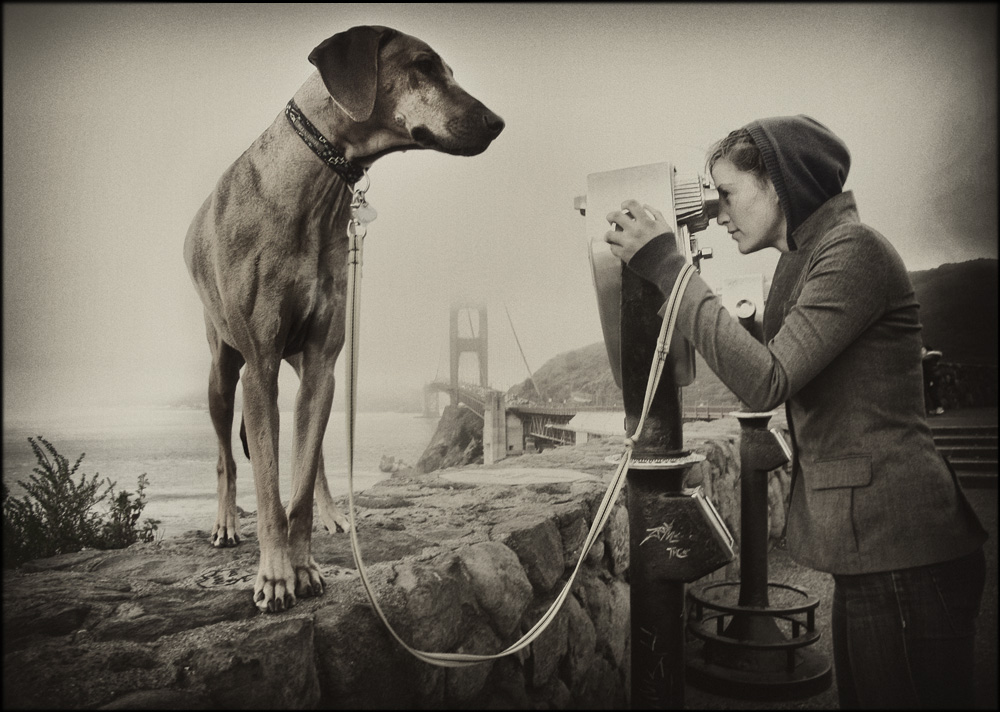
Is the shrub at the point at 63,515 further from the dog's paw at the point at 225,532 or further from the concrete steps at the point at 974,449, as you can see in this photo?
the concrete steps at the point at 974,449

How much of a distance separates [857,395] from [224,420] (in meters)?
1.54

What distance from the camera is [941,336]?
3.86 m

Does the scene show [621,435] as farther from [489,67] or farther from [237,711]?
[237,711]

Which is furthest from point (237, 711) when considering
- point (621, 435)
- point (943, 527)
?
point (621, 435)

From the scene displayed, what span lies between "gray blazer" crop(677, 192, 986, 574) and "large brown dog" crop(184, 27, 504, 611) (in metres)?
0.76

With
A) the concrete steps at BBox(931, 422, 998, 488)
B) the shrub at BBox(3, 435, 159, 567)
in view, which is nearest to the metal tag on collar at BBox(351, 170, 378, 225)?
the shrub at BBox(3, 435, 159, 567)

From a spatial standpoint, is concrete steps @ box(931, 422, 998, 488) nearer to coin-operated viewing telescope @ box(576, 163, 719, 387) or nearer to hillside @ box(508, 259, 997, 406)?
hillside @ box(508, 259, 997, 406)

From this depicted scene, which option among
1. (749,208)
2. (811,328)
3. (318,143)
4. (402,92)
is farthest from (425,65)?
(811,328)

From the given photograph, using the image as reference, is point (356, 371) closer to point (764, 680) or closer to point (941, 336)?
point (764, 680)

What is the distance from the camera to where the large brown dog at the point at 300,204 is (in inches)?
55.9

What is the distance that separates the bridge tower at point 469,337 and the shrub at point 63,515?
1134 mm

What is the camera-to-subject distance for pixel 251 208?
1.47 meters

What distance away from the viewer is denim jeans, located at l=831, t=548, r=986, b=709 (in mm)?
1156

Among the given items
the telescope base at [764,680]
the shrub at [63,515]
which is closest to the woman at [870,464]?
the shrub at [63,515]
